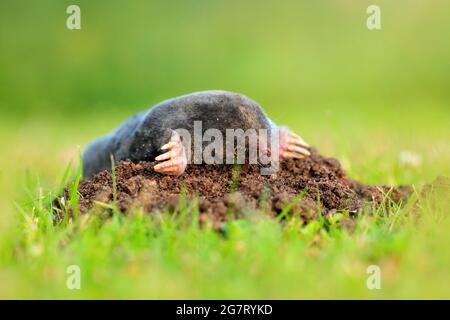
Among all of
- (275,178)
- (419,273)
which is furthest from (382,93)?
(419,273)

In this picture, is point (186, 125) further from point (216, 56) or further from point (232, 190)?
point (216, 56)

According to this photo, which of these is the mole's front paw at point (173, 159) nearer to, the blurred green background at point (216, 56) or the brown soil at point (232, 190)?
the brown soil at point (232, 190)

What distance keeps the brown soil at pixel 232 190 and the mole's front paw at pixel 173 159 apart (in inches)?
1.4

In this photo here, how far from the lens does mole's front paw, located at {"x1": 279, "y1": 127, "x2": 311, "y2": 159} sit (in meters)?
2.88

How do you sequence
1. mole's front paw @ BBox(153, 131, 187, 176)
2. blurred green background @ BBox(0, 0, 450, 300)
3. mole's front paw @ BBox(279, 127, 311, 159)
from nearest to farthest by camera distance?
mole's front paw @ BBox(153, 131, 187, 176) → mole's front paw @ BBox(279, 127, 311, 159) → blurred green background @ BBox(0, 0, 450, 300)

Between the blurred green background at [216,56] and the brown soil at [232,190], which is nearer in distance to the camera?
the brown soil at [232,190]

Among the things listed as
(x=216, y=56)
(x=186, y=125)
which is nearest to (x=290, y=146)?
(x=186, y=125)

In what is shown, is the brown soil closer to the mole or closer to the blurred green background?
the mole

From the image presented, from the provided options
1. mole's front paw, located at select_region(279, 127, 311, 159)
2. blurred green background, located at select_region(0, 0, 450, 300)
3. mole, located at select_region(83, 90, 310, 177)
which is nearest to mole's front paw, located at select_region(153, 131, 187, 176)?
mole, located at select_region(83, 90, 310, 177)

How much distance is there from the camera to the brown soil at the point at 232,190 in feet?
7.50

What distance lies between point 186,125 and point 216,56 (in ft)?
20.2

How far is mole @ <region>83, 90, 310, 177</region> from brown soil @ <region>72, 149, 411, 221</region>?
67 mm

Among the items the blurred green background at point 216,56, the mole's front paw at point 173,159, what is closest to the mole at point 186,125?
the mole's front paw at point 173,159

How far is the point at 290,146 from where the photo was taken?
9.50 ft
